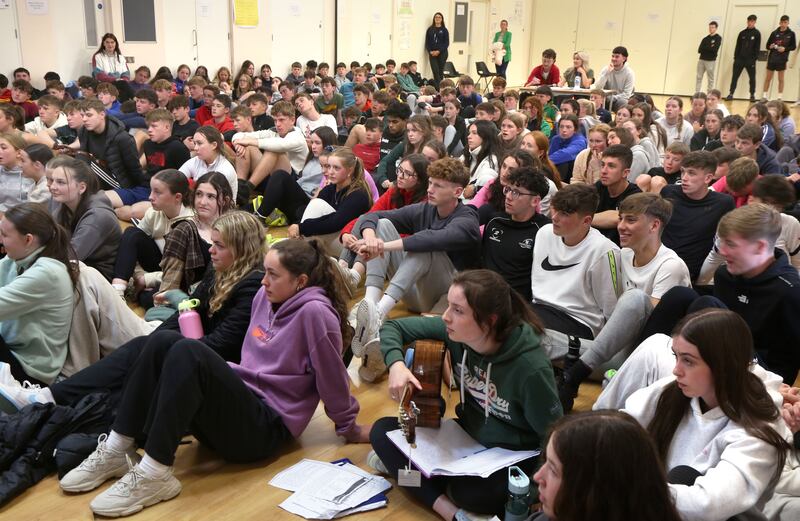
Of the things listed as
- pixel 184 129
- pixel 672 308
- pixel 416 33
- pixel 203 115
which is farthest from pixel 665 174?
pixel 416 33

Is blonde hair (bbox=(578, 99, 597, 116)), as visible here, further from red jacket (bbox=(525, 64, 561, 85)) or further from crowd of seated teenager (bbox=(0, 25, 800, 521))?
red jacket (bbox=(525, 64, 561, 85))

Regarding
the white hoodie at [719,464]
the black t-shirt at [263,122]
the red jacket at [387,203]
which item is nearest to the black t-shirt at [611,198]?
the red jacket at [387,203]

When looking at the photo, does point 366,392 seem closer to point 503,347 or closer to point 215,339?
point 215,339

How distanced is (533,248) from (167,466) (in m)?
2.22

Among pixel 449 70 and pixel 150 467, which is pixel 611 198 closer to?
pixel 150 467

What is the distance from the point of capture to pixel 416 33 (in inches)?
667

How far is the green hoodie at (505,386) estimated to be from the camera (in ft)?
7.93

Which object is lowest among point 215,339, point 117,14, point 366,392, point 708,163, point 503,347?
point 366,392

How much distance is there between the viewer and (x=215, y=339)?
3.07 meters

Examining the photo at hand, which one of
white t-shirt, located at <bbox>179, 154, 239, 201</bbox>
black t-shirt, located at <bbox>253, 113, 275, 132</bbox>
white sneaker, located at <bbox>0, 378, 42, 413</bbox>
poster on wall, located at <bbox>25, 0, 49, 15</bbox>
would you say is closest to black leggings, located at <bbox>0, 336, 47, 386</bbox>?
white sneaker, located at <bbox>0, 378, 42, 413</bbox>

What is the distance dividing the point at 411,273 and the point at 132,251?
1.75 m

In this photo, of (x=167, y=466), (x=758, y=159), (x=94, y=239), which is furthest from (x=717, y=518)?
(x=758, y=159)

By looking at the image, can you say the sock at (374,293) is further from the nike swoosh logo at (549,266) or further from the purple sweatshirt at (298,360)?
the purple sweatshirt at (298,360)

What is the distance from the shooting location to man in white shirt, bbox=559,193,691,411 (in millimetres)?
3246
